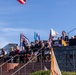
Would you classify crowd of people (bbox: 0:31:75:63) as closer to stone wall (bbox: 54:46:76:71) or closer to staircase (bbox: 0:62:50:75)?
staircase (bbox: 0:62:50:75)

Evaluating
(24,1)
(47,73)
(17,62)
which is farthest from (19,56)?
(47,73)

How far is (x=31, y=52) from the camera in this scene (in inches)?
850

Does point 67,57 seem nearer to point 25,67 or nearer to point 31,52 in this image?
point 31,52

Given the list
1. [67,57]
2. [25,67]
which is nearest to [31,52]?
[25,67]

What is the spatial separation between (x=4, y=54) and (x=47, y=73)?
857cm

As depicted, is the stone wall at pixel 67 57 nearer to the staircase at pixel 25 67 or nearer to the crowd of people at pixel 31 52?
the crowd of people at pixel 31 52

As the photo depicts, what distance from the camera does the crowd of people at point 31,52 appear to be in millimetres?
21033

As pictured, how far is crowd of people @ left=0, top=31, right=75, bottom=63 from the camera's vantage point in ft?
69.0

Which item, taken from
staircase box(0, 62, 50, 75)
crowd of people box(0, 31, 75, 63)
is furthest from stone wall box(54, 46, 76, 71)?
staircase box(0, 62, 50, 75)

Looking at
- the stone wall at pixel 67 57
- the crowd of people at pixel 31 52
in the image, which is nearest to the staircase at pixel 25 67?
the crowd of people at pixel 31 52

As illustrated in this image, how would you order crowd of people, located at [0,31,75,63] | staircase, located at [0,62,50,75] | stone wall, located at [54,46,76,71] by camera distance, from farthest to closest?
1. crowd of people, located at [0,31,75,63]
2. staircase, located at [0,62,50,75]
3. stone wall, located at [54,46,76,71]

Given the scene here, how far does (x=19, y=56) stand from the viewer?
2230 centimetres

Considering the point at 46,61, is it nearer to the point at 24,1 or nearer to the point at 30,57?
the point at 30,57

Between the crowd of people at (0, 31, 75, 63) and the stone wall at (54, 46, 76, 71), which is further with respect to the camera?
the crowd of people at (0, 31, 75, 63)
